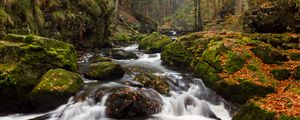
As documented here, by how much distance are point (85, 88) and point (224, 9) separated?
32.6 meters

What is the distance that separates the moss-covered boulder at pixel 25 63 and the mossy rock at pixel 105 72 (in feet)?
3.31

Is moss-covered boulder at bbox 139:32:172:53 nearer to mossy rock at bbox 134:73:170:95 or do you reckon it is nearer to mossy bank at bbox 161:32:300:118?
mossy bank at bbox 161:32:300:118

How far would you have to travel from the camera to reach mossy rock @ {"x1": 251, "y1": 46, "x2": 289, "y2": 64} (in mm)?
14133

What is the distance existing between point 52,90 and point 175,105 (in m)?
4.72

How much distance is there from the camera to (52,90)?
37.2 feet

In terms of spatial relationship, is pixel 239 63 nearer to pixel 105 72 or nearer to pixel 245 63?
pixel 245 63

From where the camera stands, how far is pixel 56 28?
20.7 meters

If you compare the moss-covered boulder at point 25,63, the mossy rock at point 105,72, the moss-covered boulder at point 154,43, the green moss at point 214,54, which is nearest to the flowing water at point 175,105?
the mossy rock at point 105,72

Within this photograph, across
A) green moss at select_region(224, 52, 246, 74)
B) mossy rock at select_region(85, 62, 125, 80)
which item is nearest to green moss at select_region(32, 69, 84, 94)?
mossy rock at select_region(85, 62, 125, 80)

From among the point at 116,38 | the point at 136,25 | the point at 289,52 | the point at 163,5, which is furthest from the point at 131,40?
the point at 163,5

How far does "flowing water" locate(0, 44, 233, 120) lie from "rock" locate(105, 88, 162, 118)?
260 millimetres

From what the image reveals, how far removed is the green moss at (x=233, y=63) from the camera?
44.7ft

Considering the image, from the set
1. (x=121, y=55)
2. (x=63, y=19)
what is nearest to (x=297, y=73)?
(x=121, y=55)

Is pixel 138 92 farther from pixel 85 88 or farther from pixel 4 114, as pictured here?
pixel 4 114
